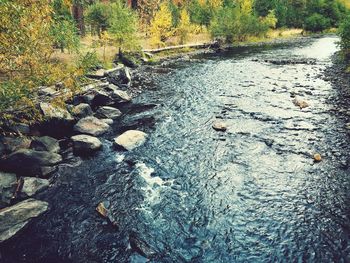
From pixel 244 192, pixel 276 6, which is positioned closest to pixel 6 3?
pixel 244 192

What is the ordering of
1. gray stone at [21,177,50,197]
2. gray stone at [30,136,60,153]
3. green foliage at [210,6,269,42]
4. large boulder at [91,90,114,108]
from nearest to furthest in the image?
gray stone at [21,177,50,197]
gray stone at [30,136,60,153]
large boulder at [91,90,114,108]
green foliage at [210,6,269,42]

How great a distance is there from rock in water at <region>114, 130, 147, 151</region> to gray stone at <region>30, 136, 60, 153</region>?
9.42 ft

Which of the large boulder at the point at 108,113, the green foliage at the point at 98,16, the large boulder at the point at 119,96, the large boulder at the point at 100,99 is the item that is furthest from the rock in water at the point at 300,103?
the green foliage at the point at 98,16

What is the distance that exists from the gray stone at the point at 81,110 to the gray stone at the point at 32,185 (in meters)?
6.71

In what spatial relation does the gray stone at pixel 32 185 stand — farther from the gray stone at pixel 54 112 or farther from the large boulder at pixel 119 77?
the large boulder at pixel 119 77

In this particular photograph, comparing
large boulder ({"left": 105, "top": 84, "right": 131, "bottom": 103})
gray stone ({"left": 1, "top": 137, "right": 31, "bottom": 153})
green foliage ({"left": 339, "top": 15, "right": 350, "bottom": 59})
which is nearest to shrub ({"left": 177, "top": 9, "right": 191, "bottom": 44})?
green foliage ({"left": 339, "top": 15, "right": 350, "bottom": 59})

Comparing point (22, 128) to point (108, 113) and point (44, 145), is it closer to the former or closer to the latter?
point (44, 145)

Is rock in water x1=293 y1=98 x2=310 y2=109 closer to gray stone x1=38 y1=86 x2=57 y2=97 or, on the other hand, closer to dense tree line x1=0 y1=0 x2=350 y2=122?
dense tree line x1=0 y1=0 x2=350 y2=122

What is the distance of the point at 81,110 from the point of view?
17.3m

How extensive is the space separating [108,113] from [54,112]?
12.2ft

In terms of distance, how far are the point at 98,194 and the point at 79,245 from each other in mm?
2477

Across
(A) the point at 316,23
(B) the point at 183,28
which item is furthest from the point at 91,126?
(A) the point at 316,23

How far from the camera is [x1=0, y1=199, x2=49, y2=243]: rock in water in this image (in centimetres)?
860

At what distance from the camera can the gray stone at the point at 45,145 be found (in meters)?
13.1
